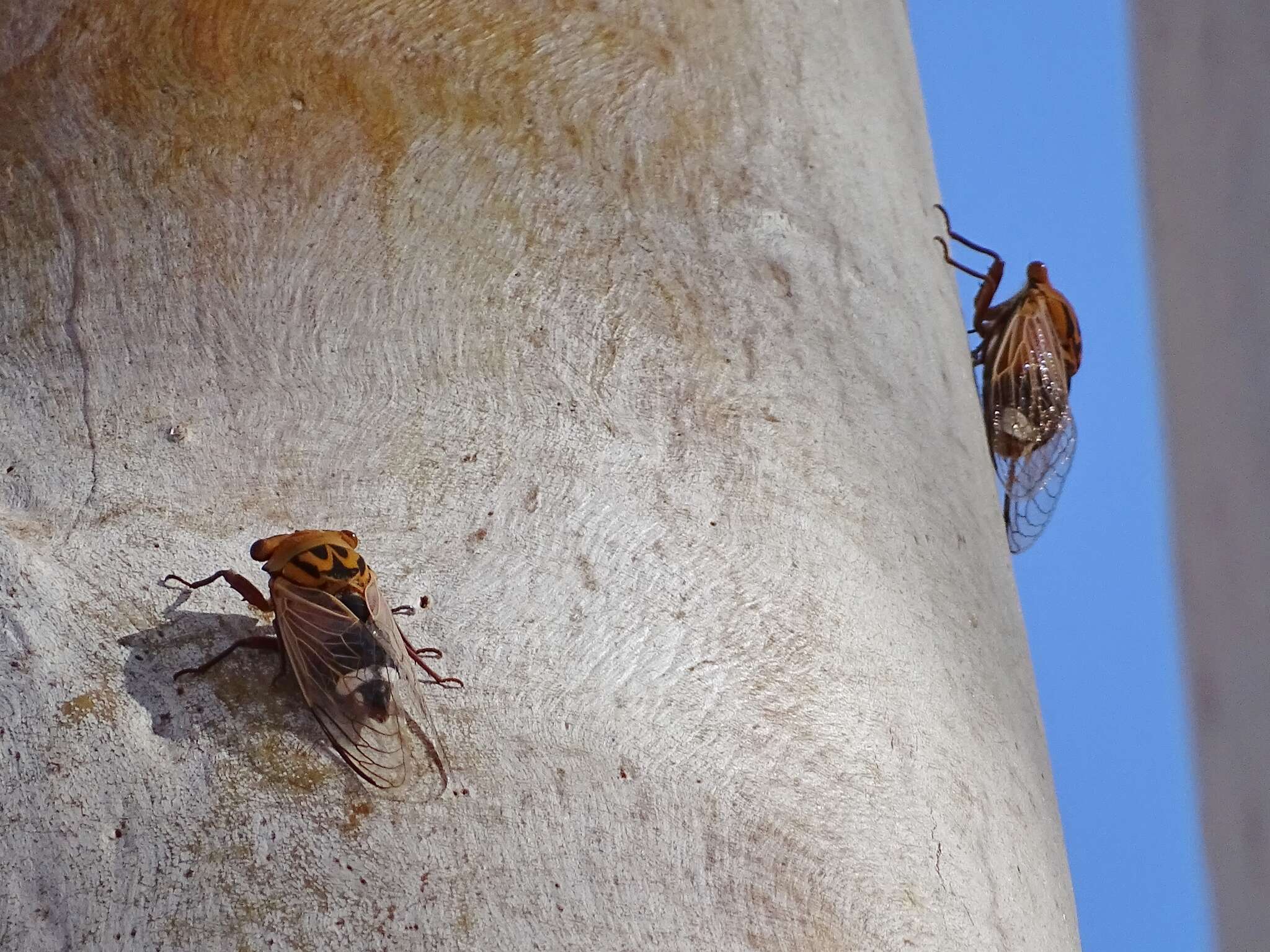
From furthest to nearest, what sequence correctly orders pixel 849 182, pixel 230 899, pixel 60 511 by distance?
1. pixel 849 182
2. pixel 60 511
3. pixel 230 899

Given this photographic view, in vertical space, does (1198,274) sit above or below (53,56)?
above

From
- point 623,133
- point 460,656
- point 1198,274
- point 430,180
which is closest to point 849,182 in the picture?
point 623,133

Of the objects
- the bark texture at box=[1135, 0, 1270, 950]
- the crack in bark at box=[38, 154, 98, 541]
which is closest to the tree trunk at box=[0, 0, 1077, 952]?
the crack in bark at box=[38, 154, 98, 541]

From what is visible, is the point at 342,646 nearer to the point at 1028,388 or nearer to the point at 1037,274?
the point at 1028,388

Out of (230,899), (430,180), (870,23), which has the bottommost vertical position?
(230,899)

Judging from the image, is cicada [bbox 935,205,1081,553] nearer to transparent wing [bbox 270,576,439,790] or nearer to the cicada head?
the cicada head

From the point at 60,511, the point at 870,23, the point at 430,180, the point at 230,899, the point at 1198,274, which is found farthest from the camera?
the point at 1198,274

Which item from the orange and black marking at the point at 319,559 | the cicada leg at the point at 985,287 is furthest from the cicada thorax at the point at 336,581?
the cicada leg at the point at 985,287

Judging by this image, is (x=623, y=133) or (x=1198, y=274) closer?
(x=623, y=133)

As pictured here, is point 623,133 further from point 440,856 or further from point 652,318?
point 440,856
